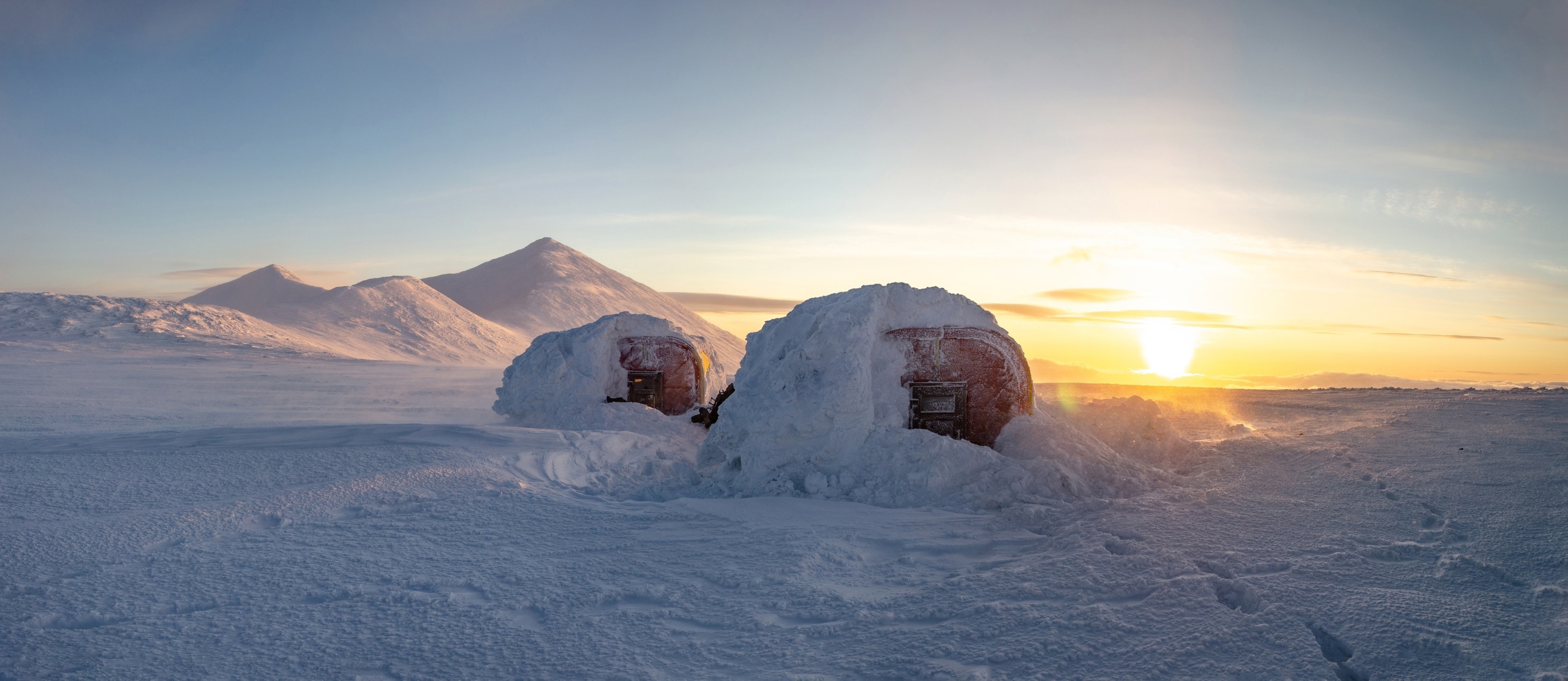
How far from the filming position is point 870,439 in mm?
7492

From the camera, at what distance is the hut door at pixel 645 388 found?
13242mm

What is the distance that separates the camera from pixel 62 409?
14086mm

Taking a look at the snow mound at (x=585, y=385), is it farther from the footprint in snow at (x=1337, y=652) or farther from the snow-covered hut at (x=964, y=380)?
the footprint in snow at (x=1337, y=652)

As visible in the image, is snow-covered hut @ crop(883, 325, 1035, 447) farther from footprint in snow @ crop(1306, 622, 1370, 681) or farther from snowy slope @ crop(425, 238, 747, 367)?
snowy slope @ crop(425, 238, 747, 367)

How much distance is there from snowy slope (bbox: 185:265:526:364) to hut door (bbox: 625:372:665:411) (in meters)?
25.5

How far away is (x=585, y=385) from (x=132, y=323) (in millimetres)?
27543

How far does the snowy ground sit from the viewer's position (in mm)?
3479

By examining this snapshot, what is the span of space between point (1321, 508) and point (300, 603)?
7.24 metres

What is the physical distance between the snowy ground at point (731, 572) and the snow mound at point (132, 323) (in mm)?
25224

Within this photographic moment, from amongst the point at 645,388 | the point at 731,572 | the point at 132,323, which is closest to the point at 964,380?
the point at 731,572

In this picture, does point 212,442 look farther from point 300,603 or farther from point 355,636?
point 355,636

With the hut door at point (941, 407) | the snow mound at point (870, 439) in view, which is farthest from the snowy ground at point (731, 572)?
the hut door at point (941, 407)

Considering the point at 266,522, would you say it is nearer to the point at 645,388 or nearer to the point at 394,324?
the point at 645,388

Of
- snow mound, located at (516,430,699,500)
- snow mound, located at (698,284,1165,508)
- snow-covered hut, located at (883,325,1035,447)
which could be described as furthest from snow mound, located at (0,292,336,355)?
snow-covered hut, located at (883,325,1035,447)
